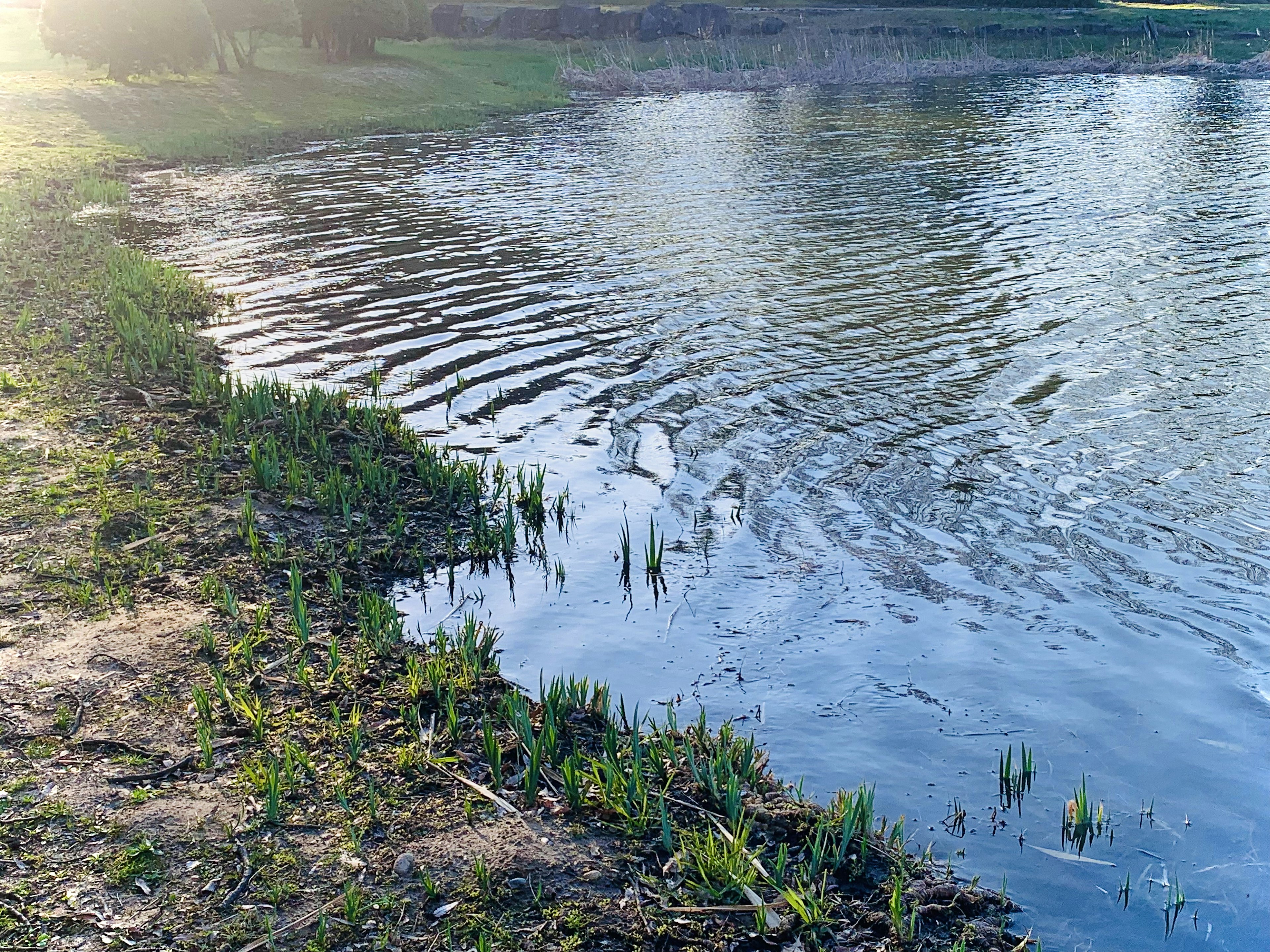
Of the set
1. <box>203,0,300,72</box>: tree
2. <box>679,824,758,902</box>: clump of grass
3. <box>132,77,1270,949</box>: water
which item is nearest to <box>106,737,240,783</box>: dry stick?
<box>132,77,1270,949</box>: water

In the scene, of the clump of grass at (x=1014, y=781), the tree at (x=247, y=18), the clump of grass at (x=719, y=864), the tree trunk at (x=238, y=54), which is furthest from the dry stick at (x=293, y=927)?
the tree trunk at (x=238, y=54)

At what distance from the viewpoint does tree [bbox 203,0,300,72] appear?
38312mm

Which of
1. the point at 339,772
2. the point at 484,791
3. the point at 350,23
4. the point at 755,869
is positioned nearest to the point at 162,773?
the point at 339,772

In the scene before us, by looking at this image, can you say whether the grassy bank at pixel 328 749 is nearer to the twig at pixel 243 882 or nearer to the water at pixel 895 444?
the twig at pixel 243 882

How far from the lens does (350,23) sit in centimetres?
4562

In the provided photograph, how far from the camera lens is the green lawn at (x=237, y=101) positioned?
2920cm

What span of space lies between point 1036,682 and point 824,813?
1882mm

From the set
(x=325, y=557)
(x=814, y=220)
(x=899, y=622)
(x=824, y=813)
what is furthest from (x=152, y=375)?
(x=814, y=220)

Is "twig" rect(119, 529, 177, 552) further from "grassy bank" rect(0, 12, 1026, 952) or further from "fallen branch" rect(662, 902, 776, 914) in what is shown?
"fallen branch" rect(662, 902, 776, 914)

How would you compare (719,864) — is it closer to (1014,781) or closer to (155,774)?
(1014,781)

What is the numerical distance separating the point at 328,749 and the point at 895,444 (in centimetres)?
599

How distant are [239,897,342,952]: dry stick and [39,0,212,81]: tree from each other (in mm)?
37479

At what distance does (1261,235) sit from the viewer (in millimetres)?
17828

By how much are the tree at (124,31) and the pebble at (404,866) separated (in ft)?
122
